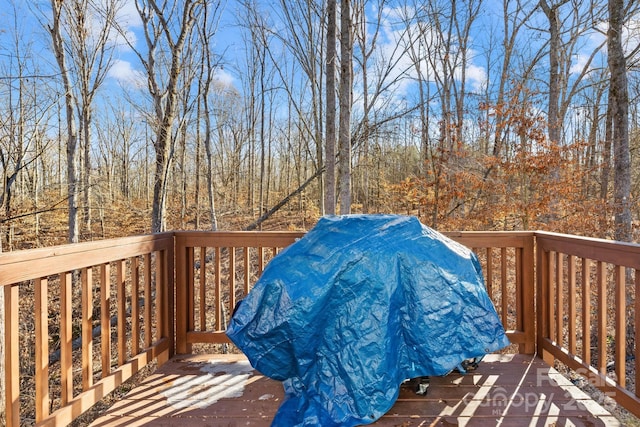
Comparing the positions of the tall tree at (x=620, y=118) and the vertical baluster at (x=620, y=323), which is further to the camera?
the tall tree at (x=620, y=118)

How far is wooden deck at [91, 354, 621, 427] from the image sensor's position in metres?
1.86

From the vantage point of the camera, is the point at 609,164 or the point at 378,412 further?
the point at 609,164

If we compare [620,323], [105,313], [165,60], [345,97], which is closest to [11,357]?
[105,313]

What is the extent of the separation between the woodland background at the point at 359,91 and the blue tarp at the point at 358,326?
2.30m

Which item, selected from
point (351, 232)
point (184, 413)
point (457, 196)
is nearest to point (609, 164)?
point (457, 196)

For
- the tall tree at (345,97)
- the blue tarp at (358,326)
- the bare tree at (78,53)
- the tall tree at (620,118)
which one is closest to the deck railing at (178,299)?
the blue tarp at (358,326)

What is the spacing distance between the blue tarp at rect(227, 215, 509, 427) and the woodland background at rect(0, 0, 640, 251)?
2301mm

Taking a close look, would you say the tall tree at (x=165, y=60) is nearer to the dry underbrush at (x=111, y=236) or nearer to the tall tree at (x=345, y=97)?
the dry underbrush at (x=111, y=236)

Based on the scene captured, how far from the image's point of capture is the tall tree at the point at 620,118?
19.9 ft

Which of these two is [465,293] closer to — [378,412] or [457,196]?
[378,412]

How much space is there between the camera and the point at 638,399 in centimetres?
178

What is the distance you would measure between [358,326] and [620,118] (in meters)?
7.19

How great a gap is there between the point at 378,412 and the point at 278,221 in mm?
12749

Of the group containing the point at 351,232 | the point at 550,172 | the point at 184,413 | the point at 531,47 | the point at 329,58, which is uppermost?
the point at 531,47
